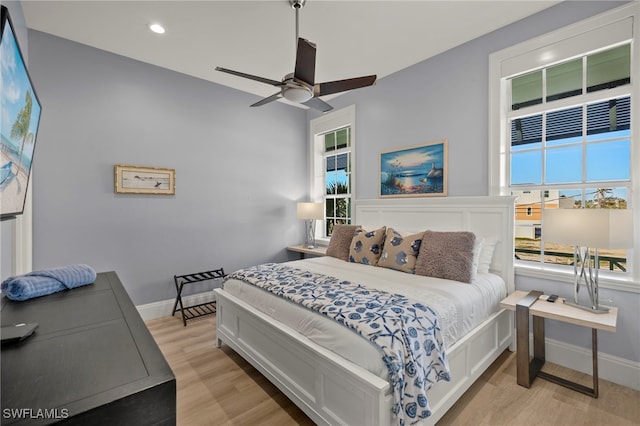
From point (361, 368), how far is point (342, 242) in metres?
2.01

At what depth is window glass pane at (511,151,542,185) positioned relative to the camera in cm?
275

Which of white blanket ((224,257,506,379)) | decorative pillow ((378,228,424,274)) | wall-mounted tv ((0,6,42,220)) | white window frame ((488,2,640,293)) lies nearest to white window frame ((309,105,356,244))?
decorative pillow ((378,228,424,274))

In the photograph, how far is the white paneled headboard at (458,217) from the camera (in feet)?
9.00

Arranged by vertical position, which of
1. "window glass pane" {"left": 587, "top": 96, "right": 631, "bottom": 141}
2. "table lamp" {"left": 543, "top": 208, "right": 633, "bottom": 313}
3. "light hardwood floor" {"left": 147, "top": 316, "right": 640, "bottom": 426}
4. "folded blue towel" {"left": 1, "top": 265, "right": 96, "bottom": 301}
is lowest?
"light hardwood floor" {"left": 147, "top": 316, "right": 640, "bottom": 426}

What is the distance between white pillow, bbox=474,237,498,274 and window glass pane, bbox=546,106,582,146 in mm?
1034

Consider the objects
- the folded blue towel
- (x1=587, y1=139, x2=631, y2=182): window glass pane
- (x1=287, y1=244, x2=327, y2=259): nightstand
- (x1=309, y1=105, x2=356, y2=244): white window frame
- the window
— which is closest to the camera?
the folded blue towel

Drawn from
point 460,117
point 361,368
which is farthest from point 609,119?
point 361,368

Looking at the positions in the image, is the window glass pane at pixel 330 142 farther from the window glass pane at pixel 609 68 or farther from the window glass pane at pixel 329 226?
the window glass pane at pixel 609 68

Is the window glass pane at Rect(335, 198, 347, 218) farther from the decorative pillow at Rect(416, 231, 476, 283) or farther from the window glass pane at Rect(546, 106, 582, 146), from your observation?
the window glass pane at Rect(546, 106, 582, 146)

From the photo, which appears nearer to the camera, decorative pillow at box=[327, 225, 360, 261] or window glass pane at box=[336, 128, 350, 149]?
decorative pillow at box=[327, 225, 360, 261]

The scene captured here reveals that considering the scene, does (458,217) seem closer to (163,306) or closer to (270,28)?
(270,28)

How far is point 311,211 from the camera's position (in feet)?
14.6

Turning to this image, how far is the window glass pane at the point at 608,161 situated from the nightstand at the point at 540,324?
105cm

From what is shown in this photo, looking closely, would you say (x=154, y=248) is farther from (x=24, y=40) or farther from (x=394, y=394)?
(x=394, y=394)
